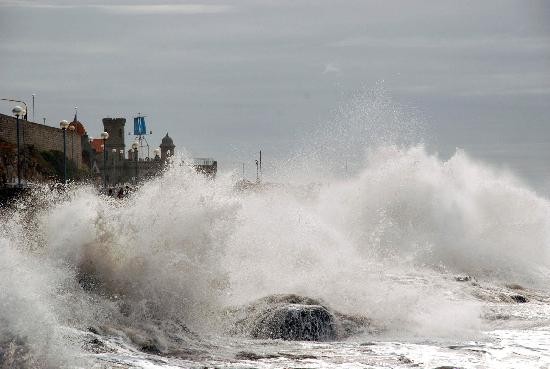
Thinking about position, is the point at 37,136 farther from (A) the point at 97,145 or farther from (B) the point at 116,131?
(B) the point at 116,131

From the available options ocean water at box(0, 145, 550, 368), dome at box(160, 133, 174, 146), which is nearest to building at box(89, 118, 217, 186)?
dome at box(160, 133, 174, 146)

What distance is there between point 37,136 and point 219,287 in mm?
30743

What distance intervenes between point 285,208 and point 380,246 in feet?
9.70

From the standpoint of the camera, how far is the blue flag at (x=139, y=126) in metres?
66.2

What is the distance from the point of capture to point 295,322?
40.4ft

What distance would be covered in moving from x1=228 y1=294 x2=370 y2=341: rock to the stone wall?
85.2 feet

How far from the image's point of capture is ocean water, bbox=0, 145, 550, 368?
10.0 metres

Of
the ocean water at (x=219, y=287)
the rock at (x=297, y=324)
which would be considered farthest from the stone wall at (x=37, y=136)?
the rock at (x=297, y=324)

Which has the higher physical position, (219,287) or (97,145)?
(97,145)

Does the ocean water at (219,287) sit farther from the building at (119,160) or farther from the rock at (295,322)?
the building at (119,160)

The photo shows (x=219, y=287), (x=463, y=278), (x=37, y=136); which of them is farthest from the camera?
(x=37, y=136)

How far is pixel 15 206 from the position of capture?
21203 mm

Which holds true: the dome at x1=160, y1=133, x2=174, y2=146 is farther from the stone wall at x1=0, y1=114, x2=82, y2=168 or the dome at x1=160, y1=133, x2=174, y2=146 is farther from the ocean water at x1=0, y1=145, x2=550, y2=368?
the ocean water at x1=0, y1=145, x2=550, y2=368

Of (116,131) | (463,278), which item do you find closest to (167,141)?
(116,131)
